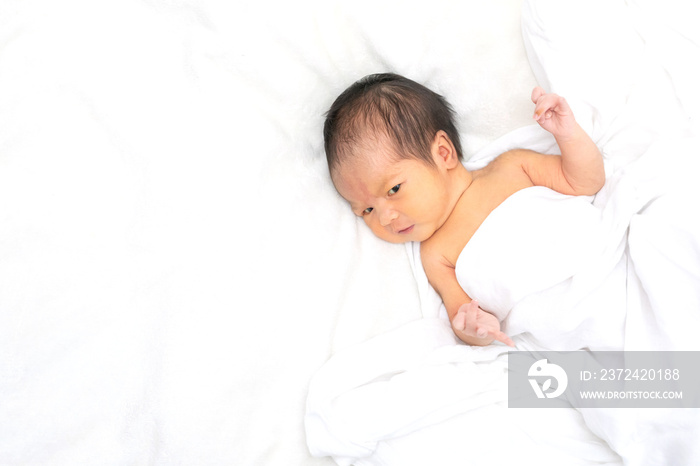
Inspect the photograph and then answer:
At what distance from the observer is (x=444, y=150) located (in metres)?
1.66

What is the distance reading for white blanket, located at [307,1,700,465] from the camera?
1348mm

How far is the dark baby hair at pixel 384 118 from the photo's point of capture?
158cm

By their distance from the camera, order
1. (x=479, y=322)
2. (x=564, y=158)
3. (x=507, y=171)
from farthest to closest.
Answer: (x=507, y=171)
(x=564, y=158)
(x=479, y=322)

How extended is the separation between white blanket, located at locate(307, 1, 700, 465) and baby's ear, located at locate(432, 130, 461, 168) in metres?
0.19

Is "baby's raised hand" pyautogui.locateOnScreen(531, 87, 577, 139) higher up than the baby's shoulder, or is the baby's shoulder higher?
"baby's raised hand" pyautogui.locateOnScreen(531, 87, 577, 139)

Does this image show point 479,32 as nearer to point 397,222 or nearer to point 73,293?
point 397,222

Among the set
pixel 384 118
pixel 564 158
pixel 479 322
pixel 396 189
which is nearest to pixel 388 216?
pixel 396 189

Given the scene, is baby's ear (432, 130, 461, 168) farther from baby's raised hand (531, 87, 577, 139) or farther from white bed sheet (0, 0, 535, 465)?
baby's raised hand (531, 87, 577, 139)

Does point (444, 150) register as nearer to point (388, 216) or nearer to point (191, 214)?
point (388, 216)

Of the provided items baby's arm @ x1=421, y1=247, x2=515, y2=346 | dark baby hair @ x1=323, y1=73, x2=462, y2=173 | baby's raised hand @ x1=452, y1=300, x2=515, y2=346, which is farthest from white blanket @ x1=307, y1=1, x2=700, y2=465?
dark baby hair @ x1=323, y1=73, x2=462, y2=173

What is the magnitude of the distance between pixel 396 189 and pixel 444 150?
7.9 inches

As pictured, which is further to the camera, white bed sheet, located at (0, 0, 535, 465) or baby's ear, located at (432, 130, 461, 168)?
baby's ear, located at (432, 130, 461, 168)

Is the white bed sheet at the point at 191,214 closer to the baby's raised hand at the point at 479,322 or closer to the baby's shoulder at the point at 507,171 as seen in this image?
the baby's shoulder at the point at 507,171

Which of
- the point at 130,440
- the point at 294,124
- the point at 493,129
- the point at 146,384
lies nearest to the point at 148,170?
the point at 294,124
